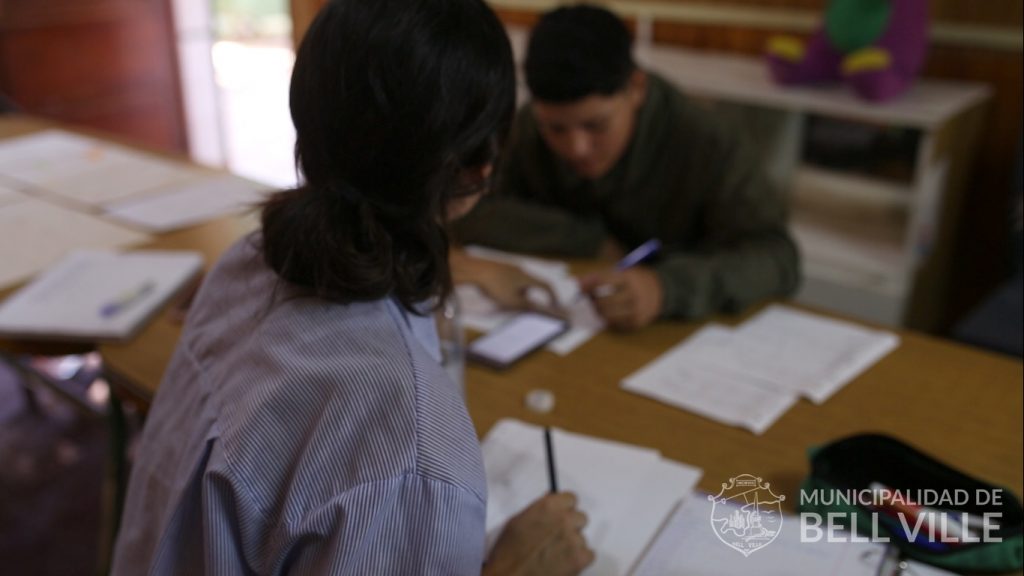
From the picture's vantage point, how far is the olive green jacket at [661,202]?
1642 millimetres

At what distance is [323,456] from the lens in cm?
68

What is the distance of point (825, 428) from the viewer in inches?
43.4

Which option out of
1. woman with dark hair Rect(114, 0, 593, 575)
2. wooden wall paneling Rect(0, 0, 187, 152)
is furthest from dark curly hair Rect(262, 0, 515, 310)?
wooden wall paneling Rect(0, 0, 187, 152)

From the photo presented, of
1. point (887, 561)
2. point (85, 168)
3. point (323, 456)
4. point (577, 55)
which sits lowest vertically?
point (85, 168)

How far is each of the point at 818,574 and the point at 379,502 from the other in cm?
44

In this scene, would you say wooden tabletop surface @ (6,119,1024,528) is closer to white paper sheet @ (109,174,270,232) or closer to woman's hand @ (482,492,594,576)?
woman's hand @ (482,492,594,576)

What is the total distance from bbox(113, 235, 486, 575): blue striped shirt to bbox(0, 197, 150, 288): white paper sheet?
1.00 m

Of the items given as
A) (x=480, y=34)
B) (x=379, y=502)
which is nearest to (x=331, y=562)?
(x=379, y=502)

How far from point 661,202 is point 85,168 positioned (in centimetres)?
149

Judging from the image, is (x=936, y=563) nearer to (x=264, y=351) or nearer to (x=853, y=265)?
(x=264, y=351)

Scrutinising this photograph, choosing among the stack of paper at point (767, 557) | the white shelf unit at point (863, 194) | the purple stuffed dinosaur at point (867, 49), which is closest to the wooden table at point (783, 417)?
the stack of paper at point (767, 557)

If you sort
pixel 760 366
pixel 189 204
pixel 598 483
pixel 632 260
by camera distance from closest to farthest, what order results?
pixel 598 483, pixel 760 366, pixel 632 260, pixel 189 204

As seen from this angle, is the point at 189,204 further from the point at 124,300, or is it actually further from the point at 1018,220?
the point at 1018,220

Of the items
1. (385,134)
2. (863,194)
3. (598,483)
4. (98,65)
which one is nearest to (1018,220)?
(863,194)
